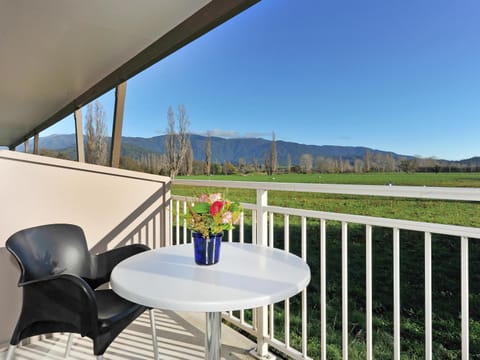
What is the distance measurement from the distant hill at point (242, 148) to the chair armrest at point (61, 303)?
4849mm

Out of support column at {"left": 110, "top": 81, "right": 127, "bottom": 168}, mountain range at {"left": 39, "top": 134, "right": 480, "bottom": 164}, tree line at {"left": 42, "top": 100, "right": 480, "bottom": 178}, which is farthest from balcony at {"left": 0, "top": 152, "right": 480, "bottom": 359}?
mountain range at {"left": 39, "top": 134, "right": 480, "bottom": 164}

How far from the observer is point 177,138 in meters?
7.30

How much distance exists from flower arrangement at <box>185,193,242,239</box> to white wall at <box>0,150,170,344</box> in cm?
159

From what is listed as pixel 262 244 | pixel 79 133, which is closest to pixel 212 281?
pixel 262 244

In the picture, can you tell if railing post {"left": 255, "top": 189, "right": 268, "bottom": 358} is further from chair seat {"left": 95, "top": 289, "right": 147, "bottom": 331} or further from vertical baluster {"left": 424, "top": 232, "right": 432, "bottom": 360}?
vertical baluster {"left": 424, "top": 232, "right": 432, "bottom": 360}

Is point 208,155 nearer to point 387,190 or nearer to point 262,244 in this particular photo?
point 262,244

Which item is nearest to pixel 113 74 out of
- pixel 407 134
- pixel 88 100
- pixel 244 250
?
pixel 88 100

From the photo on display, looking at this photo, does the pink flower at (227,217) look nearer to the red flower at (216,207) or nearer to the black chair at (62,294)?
the red flower at (216,207)

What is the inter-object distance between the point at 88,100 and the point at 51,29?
2.77m

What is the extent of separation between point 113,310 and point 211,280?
0.73 m

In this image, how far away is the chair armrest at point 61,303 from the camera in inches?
58.6

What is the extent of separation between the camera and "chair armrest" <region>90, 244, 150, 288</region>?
2.11 metres

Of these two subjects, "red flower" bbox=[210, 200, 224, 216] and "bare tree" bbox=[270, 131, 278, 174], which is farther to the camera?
"bare tree" bbox=[270, 131, 278, 174]

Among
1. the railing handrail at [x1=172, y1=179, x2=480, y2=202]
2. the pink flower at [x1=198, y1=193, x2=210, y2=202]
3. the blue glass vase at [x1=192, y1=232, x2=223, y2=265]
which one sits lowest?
the blue glass vase at [x1=192, y1=232, x2=223, y2=265]
